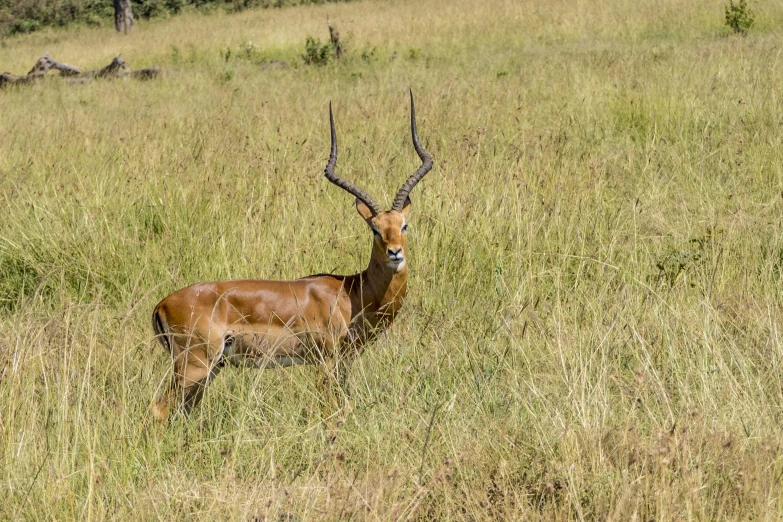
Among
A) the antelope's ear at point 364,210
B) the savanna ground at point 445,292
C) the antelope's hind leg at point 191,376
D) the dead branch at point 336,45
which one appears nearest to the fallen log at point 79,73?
the dead branch at point 336,45

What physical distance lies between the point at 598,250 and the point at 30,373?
299 centimetres

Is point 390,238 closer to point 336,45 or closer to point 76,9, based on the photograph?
point 336,45

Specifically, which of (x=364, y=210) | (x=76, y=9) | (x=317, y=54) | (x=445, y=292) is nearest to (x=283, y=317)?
(x=364, y=210)

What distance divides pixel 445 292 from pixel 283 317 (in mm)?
1176

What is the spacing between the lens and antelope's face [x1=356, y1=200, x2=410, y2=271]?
3.97 meters

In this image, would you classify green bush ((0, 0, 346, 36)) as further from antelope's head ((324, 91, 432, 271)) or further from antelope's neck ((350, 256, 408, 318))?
antelope's neck ((350, 256, 408, 318))

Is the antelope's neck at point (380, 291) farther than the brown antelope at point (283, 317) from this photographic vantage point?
Yes

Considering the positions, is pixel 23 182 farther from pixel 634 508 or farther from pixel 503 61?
pixel 503 61

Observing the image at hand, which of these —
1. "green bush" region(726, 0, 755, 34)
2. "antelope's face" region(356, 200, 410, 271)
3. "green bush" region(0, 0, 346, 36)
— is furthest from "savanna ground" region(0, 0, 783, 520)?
"green bush" region(0, 0, 346, 36)

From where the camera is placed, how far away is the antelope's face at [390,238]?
3.97 meters

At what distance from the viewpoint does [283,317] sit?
4.05 metres

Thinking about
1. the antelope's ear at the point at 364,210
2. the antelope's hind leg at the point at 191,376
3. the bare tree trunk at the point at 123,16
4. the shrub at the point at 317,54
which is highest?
the bare tree trunk at the point at 123,16

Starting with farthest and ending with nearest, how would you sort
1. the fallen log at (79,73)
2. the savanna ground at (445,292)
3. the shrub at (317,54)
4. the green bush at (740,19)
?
1. the fallen log at (79,73)
2. the shrub at (317,54)
3. the green bush at (740,19)
4. the savanna ground at (445,292)

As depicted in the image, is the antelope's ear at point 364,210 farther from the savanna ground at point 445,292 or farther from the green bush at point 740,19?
the green bush at point 740,19
